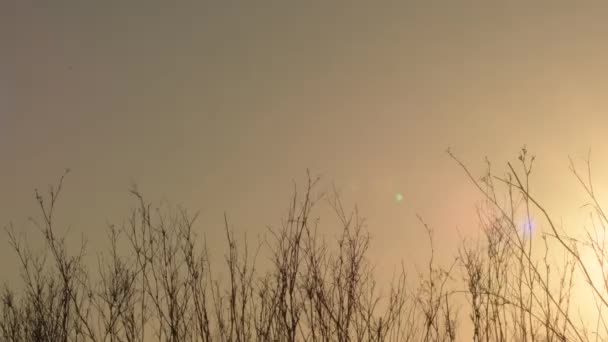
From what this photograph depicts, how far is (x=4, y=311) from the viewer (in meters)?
6.62

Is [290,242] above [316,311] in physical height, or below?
above

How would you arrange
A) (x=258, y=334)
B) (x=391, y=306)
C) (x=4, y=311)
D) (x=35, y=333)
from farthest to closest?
1. (x=4, y=311)
2. (x=35, y=333)
3. (x=391, y=306)
4. (x=258, y=334)

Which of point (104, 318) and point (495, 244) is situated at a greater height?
point (495, 244)

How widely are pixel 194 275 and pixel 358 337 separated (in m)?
1.23

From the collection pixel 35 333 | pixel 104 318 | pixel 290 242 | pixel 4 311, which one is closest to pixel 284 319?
pixel 290 242

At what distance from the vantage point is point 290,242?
16.0 ft

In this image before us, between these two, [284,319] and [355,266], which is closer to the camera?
[284,319]

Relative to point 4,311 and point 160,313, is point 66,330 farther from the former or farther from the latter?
point 4,311

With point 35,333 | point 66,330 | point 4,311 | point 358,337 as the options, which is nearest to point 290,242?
point 358,337

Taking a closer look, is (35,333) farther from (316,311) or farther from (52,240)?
(316,311)

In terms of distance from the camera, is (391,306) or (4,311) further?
(4,311)

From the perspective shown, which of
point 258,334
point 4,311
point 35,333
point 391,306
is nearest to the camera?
point 258,334

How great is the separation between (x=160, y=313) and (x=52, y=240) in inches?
35.7

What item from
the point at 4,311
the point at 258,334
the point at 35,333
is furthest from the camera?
the point at 4,311
